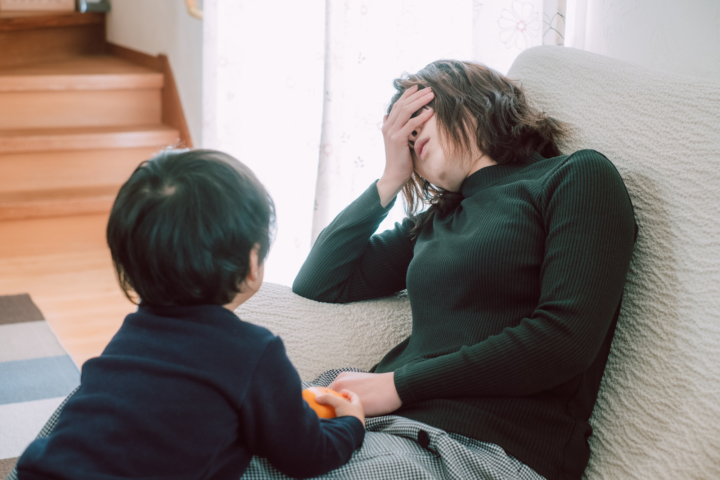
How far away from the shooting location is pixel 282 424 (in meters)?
0.72

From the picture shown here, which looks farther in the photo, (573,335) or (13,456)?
(13,456)

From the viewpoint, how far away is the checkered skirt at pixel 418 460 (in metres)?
0.77

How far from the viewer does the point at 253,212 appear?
75cm

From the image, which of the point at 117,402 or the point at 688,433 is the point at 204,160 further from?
the point at 688,433

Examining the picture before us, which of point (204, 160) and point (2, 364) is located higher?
point (204, 160)

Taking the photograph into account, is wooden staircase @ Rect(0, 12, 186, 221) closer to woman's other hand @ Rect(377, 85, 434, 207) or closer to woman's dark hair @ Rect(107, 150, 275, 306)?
woman's other hand @ Rect(377, 85, 434, 207)

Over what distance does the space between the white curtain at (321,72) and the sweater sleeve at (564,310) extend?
71 centimetres

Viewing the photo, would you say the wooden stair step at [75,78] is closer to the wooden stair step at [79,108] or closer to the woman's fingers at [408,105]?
the wooden stair step at [79,108]

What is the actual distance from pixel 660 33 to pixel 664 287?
24.5 inches

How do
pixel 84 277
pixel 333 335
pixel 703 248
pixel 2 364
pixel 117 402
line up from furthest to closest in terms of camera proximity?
1. pixel 84 277
2. pixel 2 364
3. pixel 333 335
4. pixel 703 248
5. pixel 117 402

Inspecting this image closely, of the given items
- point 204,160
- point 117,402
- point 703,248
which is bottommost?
point 117,402

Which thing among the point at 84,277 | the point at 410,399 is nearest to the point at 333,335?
the point at 410,399

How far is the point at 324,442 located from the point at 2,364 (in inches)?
59.9

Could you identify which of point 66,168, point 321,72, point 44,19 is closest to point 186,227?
point 321,72
